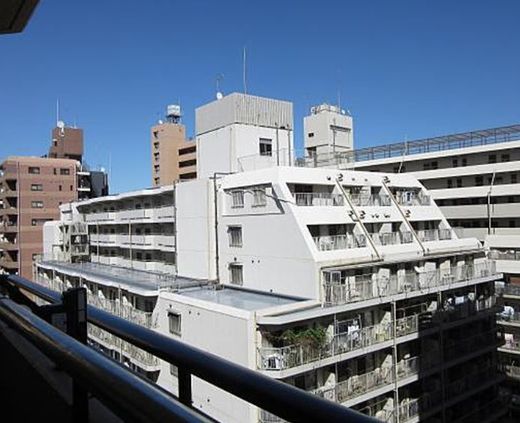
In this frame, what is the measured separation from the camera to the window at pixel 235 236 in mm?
15629

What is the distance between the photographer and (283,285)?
13789 millimetres

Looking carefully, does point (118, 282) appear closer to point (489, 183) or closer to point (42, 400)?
point (42, 400)

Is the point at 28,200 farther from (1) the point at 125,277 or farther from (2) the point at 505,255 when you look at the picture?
(2) the point at 505,255

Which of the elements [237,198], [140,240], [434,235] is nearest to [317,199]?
[237,198]

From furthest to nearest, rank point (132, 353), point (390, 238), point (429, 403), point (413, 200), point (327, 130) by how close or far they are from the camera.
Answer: point (327, 130) → point (413, 200) → point (390, 238) → point (132, 353) → point (429, 403)

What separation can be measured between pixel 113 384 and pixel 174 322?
13930 mm

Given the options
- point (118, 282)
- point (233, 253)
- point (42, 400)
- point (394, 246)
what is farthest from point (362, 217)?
point (42, 400)

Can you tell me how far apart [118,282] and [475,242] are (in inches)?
583

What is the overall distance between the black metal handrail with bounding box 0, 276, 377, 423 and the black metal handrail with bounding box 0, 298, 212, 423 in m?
0.10

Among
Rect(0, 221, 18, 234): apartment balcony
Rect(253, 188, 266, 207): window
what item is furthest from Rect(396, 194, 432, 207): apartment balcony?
Rect(0, 221, 18, 234): apartment balcony

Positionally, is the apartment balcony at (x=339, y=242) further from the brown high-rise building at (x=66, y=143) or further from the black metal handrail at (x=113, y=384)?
the brown high-rise building at (x=66, y=143)

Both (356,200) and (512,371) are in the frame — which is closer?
(356,200)

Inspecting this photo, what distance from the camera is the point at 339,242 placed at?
1444cm

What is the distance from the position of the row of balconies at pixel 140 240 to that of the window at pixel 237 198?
4.78 metres
